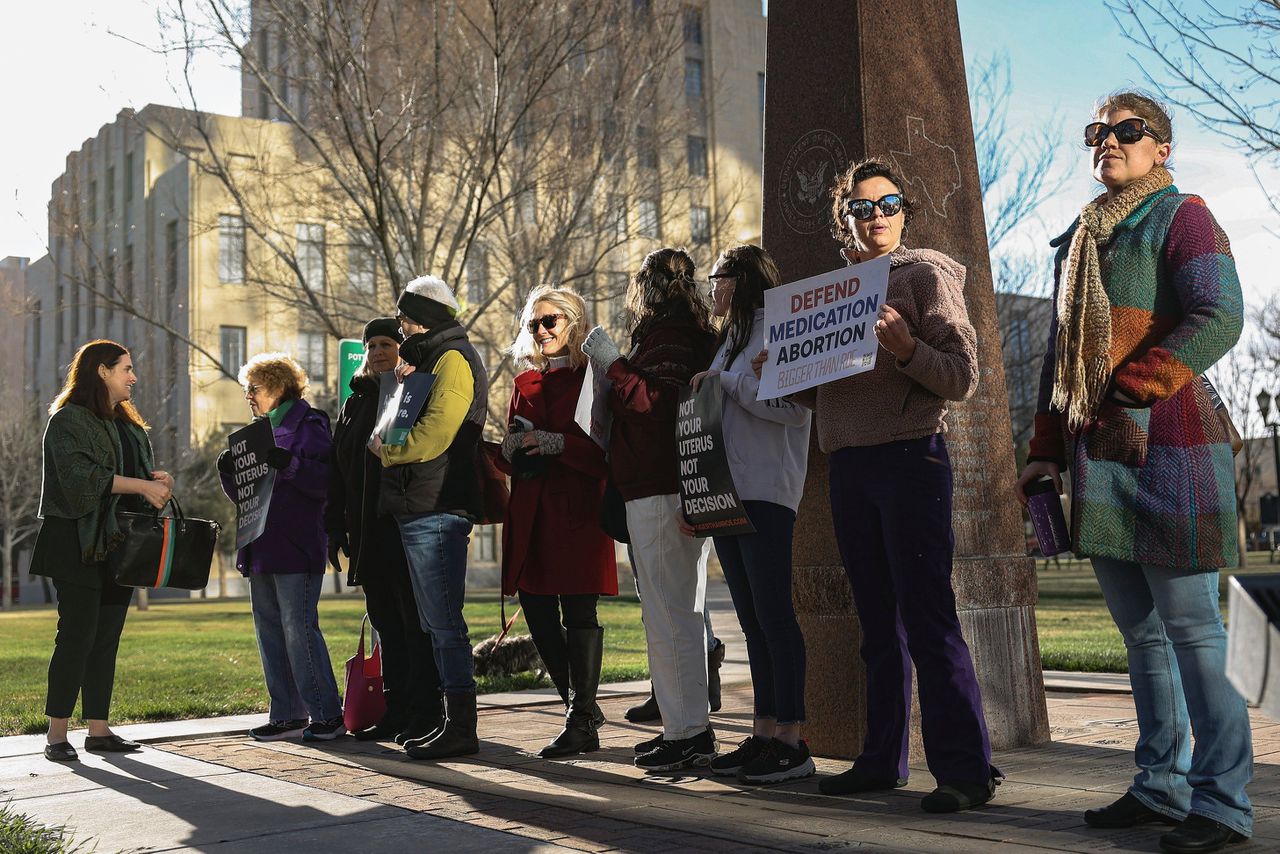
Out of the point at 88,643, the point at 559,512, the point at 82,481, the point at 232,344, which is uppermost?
the point at 232,344

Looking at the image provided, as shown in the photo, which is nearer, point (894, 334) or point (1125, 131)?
point (1125, 131)

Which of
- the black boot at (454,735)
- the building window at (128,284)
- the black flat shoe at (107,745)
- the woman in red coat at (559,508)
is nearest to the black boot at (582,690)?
the woman in red coat at (559,508)

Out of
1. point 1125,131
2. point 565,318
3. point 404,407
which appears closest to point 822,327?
point 1125,131

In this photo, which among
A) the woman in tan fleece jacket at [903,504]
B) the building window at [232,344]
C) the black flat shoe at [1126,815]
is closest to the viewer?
the black flat shoe at [1126,815]

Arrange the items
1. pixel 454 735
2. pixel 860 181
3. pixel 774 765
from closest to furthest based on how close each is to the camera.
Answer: pixel 860 181 → pixel 774 765 → pixel 454 735

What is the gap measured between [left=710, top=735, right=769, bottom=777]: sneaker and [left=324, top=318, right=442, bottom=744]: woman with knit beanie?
1.88 meters

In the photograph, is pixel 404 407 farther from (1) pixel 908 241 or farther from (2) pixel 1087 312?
(2) pixel 1087 312

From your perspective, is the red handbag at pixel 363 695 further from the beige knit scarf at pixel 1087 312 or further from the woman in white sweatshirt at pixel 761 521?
the beige knit scarf at pixel 1087 312

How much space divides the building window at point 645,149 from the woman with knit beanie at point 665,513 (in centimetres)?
1498

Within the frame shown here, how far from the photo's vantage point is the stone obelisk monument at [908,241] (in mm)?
5730

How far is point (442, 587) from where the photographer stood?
6.27 m

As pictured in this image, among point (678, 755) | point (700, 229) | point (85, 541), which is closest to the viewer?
point (678, 755)

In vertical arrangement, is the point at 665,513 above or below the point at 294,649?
above

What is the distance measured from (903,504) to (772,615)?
2.89 ft
